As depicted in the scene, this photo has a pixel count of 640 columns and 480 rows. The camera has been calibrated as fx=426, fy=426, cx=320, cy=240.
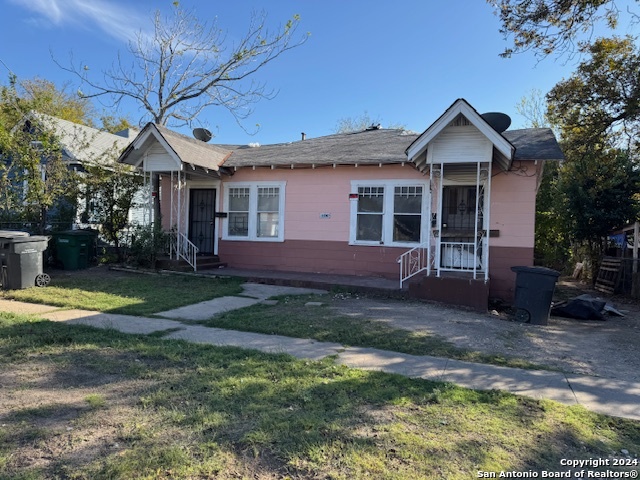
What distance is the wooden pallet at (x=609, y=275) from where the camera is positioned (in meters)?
12.4

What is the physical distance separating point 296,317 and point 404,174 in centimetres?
565

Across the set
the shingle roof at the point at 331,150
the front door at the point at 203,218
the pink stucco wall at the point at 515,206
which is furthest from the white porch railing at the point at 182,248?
the pink stucco wall at the point at 515,206

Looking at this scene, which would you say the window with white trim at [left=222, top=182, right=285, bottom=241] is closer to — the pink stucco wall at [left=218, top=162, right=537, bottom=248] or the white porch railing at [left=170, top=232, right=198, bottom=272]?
the pink stucco wall at [left=218, top=162, right=537, bottom=248]

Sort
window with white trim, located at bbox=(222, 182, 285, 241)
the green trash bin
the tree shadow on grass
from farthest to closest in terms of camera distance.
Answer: window with white trim, located at bbox=(222, 182, 285, 241) → the green trash bin → the tree shadow on grass

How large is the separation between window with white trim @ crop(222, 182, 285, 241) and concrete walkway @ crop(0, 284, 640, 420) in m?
5.76

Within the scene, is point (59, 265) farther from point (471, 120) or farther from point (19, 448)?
point (471, 120)

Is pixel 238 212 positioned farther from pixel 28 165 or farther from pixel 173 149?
pixel 28 165

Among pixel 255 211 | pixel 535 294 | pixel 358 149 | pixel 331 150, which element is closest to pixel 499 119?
pixel 358 149

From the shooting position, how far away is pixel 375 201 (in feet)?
37.8

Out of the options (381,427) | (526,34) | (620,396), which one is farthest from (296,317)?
(526,34)

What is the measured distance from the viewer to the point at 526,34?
10.7m

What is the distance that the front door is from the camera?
1350cm

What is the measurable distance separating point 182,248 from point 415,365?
911 centimetres

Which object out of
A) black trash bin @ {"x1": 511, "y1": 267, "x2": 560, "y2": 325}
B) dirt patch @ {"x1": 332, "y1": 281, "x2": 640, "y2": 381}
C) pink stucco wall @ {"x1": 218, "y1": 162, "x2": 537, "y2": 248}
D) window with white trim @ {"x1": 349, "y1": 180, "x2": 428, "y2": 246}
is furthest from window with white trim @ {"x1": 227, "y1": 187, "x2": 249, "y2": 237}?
black trash bin @ {"x1": 511, "y1": 267, "x2": 560, "y2": 325}
